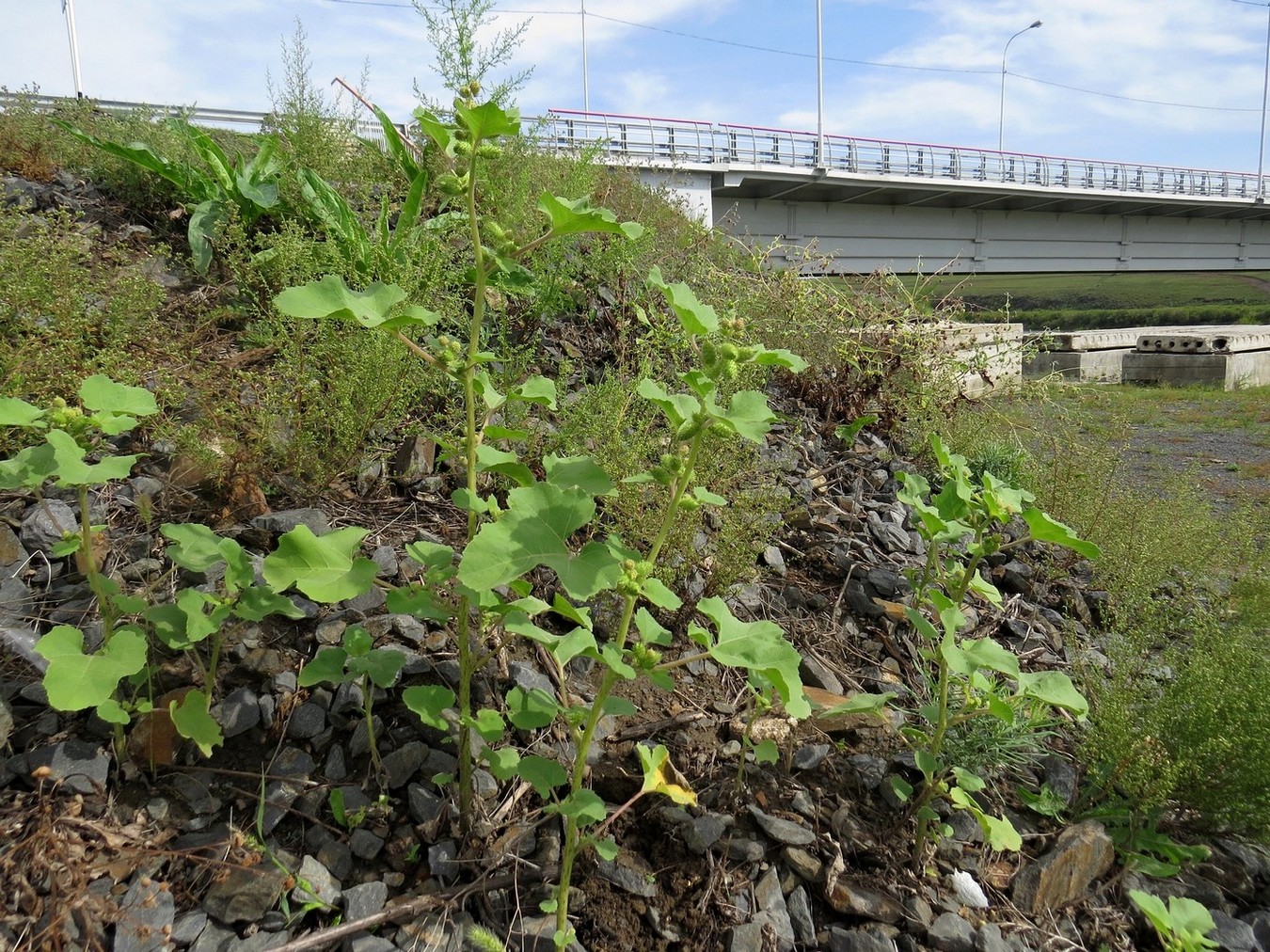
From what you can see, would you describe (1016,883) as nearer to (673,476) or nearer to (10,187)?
(673,476)

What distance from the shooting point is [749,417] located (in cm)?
133

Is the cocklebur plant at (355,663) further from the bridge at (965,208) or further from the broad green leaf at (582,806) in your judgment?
the bridge at (965,208)

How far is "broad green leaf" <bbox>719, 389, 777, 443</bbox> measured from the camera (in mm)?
1277

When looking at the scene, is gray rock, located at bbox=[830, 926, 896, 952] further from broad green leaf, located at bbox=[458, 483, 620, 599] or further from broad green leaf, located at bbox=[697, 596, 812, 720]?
broad green leaf, located at bbox=[458, 483, 620, 599]

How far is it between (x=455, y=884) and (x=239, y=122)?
12.1m

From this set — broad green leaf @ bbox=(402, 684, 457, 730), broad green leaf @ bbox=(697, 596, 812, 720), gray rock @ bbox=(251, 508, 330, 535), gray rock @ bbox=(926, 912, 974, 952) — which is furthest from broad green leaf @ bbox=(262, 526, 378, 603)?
gray rock @ bbox=(926, 912, 974, 952)

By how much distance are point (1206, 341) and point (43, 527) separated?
53.6 feet

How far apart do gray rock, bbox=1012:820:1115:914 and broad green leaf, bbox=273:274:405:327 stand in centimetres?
184

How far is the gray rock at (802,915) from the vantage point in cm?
160

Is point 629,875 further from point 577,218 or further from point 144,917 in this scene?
point 577,218

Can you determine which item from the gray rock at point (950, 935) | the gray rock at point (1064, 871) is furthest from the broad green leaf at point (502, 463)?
the gray rock at point (1064, 871)

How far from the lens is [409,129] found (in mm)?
6520

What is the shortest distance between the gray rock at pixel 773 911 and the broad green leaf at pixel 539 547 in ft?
2.91

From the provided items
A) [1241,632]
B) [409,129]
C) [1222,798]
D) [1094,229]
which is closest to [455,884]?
[1222,798]
